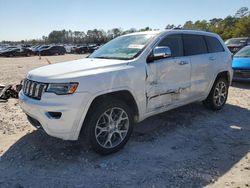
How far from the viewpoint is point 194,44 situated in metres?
5.82

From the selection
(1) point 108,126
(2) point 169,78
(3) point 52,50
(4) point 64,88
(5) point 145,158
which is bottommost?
(3) point 52,50

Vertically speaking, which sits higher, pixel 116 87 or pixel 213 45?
pixel 213 45

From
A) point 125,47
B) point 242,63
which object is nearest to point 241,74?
point 242,63

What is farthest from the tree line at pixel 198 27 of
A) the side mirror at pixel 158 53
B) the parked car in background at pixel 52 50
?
the side mirror at pixel 158 53

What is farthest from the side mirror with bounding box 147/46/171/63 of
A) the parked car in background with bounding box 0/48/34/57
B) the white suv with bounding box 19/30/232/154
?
the parked car in background with bounding box 0/48/34/57

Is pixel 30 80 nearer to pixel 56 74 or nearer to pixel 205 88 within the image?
pixel 56 74

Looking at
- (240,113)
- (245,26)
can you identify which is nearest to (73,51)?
(245,26)

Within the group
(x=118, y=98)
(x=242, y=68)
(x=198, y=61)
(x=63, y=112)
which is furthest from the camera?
(x=242, y=68)

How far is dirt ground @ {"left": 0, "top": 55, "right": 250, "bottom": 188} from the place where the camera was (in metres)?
3.56

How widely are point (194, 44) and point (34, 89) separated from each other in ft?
11.0

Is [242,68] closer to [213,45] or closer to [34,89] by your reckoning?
[213,45]

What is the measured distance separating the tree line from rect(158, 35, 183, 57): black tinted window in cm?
1636

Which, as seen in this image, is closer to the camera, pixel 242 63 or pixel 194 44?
pixel 194 44

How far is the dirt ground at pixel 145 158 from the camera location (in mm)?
3561
